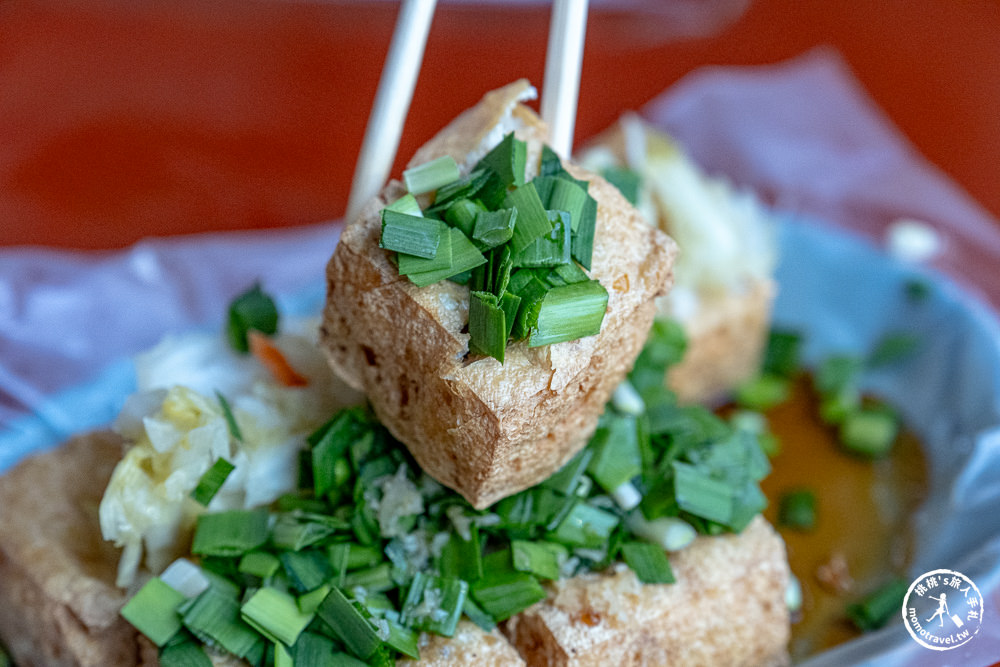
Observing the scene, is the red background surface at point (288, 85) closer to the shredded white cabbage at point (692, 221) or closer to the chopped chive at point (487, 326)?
the shredded white cabbage at point (692, 221)

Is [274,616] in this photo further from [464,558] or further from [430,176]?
[430,176]

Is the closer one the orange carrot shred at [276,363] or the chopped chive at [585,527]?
the chopped chive at [585,527]

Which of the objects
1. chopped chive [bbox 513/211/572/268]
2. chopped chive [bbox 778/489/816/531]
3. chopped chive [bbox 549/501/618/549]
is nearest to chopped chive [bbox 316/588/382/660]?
chopped chive [bbox 549/501/618/549]

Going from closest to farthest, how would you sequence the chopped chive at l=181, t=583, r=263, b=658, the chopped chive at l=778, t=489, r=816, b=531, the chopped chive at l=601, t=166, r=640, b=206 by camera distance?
the chopped chive at l=181, t=583, r=263, b=658 → the chopped chive at l=601, t=166, r=640, b=206 → the chopped chive at l=778, t=489, r=816, b=531

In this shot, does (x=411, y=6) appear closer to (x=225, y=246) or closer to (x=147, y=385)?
(x=147, y=385)

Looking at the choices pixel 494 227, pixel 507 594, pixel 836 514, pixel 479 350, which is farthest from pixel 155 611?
pixel 836 514

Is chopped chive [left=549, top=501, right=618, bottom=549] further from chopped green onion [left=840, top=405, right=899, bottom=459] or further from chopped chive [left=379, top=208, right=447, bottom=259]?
chopped green onion [left=840, top=405, right=899, bottom=459]

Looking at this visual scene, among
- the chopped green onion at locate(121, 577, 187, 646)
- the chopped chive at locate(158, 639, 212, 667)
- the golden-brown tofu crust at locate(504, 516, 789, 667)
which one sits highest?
the chopped green onion at locate(121, 577, 187, 646)

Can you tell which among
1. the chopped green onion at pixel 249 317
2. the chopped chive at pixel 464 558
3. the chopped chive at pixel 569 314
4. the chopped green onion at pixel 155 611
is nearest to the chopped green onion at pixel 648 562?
the chopped chive at pixel 464 558
